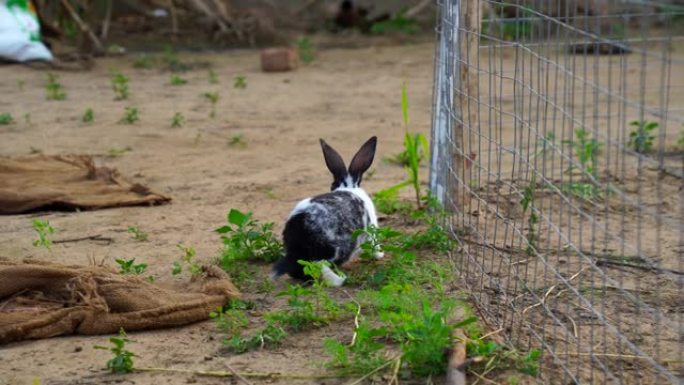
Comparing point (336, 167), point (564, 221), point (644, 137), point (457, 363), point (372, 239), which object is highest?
point (644, 137)

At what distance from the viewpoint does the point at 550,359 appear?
3533mm

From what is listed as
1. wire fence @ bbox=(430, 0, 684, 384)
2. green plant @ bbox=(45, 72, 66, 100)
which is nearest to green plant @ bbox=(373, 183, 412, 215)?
wire fence @ bbox=(430, 0, 684, 384)

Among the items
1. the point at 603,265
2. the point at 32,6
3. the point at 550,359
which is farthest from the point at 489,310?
the point at 32,6

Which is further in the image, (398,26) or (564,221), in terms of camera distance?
(398,26)

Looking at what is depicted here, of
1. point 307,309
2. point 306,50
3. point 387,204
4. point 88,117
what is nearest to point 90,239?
point 387,204

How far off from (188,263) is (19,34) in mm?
6136

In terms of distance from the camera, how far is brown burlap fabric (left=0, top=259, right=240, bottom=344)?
390cm

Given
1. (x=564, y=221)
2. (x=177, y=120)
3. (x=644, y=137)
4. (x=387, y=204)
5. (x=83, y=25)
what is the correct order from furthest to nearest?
1. (x=83, y=25)
2. (x=177, y=120)
3. (x=387, y=204)
4. (x=564, y=221)
5. (x=644, y=137)

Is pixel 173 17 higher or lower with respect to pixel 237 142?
higher

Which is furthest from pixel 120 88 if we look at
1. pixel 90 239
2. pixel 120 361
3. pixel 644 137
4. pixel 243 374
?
pixel 644 137

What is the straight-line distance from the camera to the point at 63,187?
594 centimetres

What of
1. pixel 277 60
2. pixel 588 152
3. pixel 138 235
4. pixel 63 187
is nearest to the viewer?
pixel 138 235

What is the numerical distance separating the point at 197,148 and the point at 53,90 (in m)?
2.29

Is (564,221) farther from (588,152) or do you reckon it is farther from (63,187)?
(63,187)
